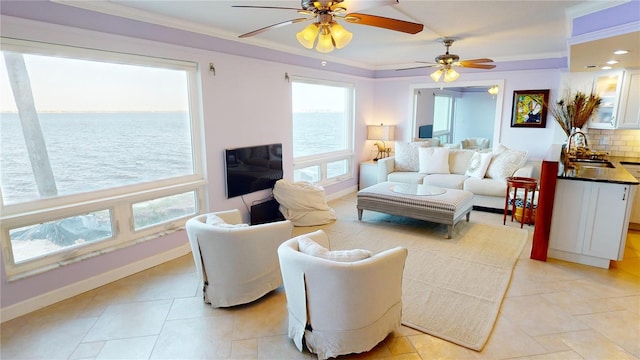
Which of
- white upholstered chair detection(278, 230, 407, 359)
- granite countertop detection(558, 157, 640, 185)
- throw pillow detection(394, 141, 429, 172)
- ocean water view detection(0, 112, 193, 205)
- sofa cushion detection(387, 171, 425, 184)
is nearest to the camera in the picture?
white upholstered chair detection(278, 230, 407, 359)

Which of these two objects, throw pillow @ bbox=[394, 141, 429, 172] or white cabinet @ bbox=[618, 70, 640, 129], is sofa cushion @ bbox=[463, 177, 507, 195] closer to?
throw pillow @ bbox=[394, 141, 429, 172]

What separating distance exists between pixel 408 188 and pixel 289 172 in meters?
1.81

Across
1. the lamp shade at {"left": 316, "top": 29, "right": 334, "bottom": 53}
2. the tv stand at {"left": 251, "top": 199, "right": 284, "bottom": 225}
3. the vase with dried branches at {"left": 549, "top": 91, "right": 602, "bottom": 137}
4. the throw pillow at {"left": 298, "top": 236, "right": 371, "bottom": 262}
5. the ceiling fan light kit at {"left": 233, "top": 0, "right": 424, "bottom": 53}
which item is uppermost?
the ceiling fan light kit at {"left": 233, "top": 0, "right": 424, "bottom": 53}

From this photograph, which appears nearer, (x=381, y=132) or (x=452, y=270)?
(x=452, y=270)

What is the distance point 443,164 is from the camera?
5.95 metres

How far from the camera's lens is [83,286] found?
3.05 m

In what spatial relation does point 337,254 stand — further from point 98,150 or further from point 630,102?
point 630,102

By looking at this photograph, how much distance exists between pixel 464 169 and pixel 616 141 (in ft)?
6.87

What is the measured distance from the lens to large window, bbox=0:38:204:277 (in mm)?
2684

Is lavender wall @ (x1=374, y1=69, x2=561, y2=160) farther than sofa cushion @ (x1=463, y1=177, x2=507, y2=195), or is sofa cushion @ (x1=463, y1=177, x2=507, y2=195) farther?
lavender wall @ (x1=374, y1=69, x2=561, y2=160)

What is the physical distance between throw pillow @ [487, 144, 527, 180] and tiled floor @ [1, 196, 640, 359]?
2164mm

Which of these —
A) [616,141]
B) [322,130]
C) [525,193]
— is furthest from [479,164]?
[322,130]

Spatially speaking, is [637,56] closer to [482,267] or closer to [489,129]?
[482,267]

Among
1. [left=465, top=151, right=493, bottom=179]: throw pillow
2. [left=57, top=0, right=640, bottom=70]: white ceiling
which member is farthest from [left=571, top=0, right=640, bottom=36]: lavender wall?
[left=465, top=151, right=493, bottom=179]: throw pillow
